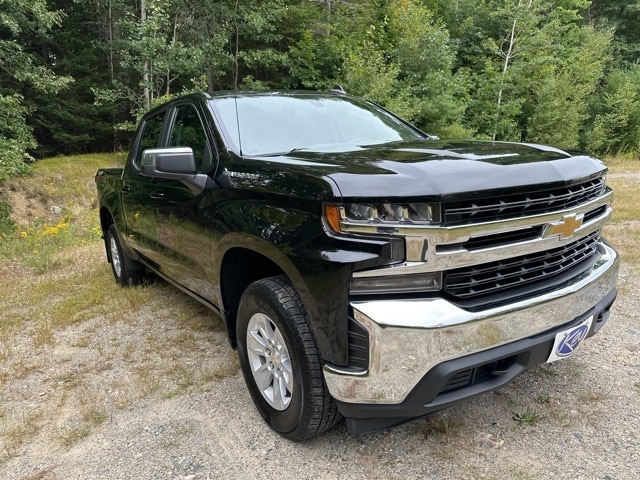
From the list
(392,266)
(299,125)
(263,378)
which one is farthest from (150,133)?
(392,266)

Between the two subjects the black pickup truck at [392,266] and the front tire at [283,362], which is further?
the front tire at [283,362]

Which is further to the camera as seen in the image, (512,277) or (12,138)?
(12,138)

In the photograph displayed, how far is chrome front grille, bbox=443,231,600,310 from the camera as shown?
1.81 meters

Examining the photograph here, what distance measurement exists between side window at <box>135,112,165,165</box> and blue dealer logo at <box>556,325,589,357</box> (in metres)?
3.23

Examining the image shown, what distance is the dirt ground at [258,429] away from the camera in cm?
210

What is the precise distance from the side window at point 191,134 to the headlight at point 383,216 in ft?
4.28

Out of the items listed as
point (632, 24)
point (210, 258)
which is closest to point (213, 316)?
point (210, 258)

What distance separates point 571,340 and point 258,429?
161 cm

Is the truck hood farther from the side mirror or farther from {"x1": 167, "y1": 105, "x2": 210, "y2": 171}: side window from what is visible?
{"x1": 167, "y1": 105, "x2": 210, "y2": 171}: side window

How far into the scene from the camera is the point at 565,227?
2.04 m

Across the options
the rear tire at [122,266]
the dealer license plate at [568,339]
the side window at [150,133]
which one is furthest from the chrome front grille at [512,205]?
the rear tire at [122,266]

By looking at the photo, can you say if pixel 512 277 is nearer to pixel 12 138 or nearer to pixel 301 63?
pixel 12 138

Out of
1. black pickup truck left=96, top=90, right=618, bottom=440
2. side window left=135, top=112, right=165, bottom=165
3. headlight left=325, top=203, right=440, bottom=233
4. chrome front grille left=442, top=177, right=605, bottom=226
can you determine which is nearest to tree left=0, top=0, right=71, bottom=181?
side window left=135, top=112, right=165, bottom=165

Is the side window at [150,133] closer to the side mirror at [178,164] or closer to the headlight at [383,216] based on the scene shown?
the side mirror at [178,164]
